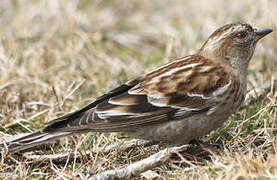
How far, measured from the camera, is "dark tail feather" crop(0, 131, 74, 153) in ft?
14.3

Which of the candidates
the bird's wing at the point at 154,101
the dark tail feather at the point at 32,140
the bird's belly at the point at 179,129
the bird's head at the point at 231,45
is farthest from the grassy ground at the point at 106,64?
the bird's head at the point at 231,45

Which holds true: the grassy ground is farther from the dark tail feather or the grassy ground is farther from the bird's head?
the bird's head

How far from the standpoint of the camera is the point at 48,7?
881 cm

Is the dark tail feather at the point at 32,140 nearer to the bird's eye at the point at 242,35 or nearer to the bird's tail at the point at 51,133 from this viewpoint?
the bird's tail at the point at 51,133

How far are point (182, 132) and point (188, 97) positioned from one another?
358 millimetres

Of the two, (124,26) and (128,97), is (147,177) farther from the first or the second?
(124,26)

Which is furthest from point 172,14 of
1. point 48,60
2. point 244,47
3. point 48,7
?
point 244,47

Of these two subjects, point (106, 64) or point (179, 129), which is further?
point (106, 64)

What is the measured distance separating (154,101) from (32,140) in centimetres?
126

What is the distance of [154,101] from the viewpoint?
4.43m

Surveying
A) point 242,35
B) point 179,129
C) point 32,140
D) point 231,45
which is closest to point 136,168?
point 179,129

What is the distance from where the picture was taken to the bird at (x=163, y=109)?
14.2 feet

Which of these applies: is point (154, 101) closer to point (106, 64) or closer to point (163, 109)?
point (163, 109)

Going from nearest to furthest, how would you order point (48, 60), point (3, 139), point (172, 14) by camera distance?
point (3, 139) → point (48, 60) → point (172, 14)
